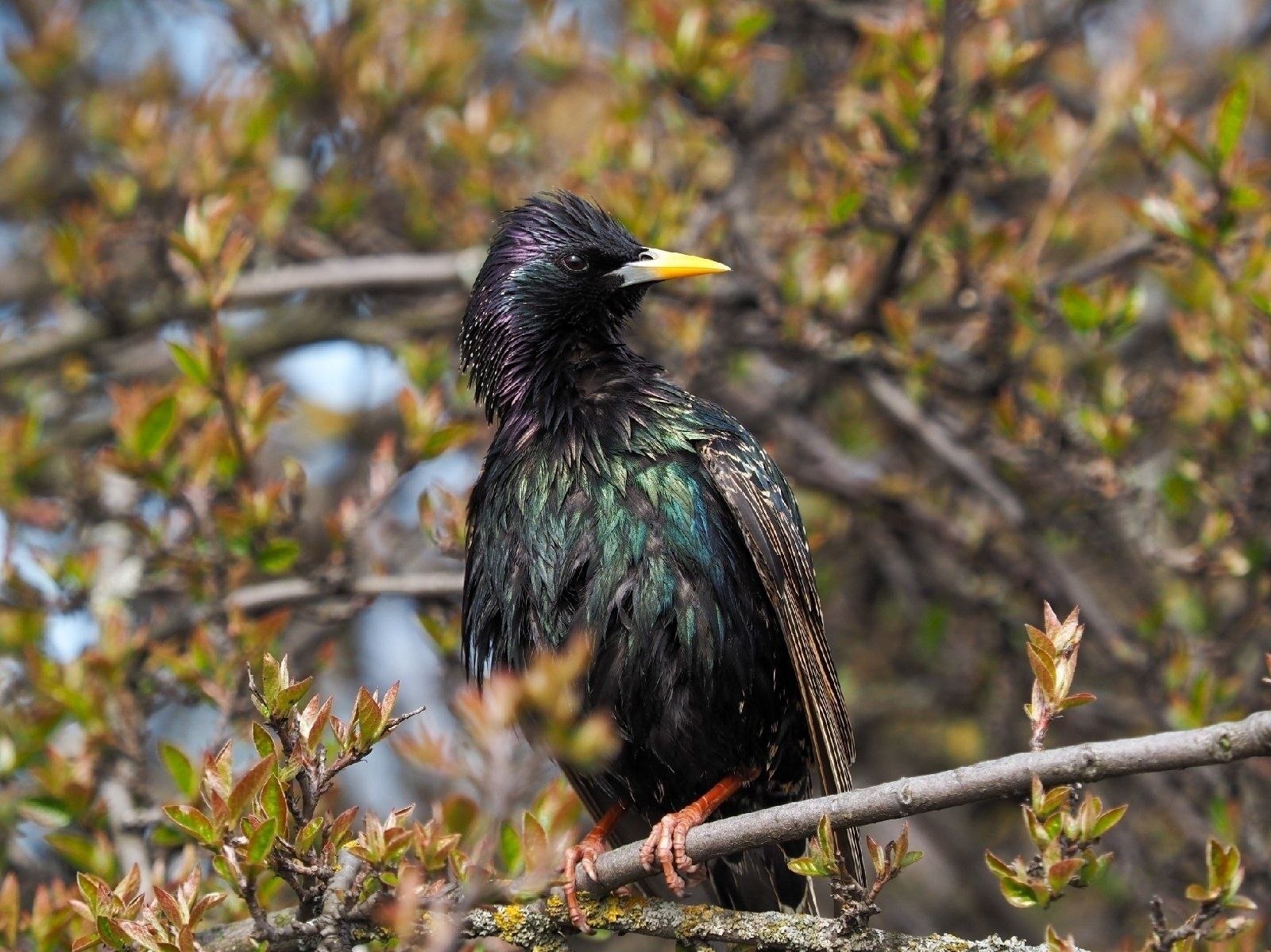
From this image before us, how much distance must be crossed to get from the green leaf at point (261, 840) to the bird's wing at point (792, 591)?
131 cm

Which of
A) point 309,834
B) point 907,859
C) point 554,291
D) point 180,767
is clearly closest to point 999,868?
point 907,859

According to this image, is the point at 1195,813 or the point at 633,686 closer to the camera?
the point at 633,686

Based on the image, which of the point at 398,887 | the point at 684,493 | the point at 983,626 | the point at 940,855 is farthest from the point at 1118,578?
the point at 398,887

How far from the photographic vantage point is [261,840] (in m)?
2.49

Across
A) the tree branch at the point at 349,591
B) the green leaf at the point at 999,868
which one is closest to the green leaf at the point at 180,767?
the tree branch at the point at 349,591

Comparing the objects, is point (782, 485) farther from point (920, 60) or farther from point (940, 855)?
point (940, 855)

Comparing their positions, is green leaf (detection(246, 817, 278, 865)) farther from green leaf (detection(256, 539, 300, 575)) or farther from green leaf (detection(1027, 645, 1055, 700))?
green leaf (detection(256, 539, 300, 575))

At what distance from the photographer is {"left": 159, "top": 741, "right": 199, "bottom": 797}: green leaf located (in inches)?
126

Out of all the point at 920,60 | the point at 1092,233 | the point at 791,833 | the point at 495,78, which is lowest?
the point at 791,833

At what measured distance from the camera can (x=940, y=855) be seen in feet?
19.2

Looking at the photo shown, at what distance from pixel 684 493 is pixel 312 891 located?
126cm

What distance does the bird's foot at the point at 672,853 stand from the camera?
3.06 m

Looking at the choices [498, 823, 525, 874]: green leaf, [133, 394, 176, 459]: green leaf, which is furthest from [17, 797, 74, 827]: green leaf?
[498, 823, 525, 874]: green leaf

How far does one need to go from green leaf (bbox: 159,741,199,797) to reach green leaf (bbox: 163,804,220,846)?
64cm
